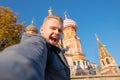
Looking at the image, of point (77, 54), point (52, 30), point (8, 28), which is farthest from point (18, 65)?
point (77, 54)

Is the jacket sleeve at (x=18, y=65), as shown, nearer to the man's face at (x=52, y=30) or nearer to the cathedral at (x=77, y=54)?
the man's face at (x=52, y=30)

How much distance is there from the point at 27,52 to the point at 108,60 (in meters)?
46.3

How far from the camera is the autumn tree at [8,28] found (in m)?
21.1

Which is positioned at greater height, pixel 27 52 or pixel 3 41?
pixel 3 41

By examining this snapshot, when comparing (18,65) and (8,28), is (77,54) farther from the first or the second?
(18,65)

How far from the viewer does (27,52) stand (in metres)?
0.91

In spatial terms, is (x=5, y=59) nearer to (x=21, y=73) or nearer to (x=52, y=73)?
(x=21, y=73)

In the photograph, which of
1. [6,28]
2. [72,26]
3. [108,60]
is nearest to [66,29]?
[72,26]

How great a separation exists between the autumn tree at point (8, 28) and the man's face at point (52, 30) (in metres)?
19.1

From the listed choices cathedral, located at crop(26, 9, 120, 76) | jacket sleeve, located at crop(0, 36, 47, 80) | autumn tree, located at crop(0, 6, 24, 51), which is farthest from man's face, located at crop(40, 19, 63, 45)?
cathedral, located at crop(26, 9, 120, 76)

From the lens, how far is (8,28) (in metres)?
22.1

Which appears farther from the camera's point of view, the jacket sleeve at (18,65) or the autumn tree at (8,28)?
the autumn tree at (8,28)

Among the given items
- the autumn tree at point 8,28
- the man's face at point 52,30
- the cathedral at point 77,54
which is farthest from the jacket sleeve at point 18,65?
the cathedral at point 77,54

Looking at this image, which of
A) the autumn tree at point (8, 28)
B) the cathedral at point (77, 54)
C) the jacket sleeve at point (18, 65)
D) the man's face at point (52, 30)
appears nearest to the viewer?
the jacket sleeve at point (18, 65)
